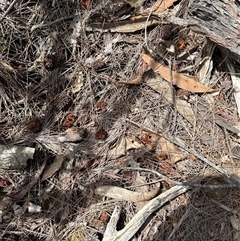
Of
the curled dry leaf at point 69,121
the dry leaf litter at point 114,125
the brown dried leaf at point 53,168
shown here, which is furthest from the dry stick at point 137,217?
the curled dry leaf at point 69,121

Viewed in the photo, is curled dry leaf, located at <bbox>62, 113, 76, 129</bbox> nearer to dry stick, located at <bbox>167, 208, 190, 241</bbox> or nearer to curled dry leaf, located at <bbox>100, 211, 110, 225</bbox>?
curled dry leaf, located at <bbox>100, 211, 110, 225</bbox>

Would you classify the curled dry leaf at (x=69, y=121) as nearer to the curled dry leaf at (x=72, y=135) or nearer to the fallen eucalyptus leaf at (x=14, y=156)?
the curled dry leaf at (x=72, y=135)

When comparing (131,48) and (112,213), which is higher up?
(131,48)

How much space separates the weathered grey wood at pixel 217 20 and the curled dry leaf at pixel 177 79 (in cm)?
31

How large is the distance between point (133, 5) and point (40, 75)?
0.78 m

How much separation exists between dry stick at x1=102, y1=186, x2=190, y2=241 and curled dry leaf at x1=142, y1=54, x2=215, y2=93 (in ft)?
2.15

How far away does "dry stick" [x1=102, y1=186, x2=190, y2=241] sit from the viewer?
93.6 inches

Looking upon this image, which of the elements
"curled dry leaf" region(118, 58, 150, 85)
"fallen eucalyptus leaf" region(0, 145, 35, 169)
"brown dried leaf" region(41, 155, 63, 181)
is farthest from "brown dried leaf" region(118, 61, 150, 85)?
"fallen eucalyptus leaf" region(0, 145, 35, 169)

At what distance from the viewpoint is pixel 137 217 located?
2.41 m

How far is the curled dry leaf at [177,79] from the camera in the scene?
2668mm

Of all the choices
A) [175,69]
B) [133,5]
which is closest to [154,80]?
[175,69]

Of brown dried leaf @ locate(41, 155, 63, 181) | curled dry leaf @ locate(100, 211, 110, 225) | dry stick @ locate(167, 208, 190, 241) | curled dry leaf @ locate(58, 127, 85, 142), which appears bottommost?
curled dry leaf @ locate(100, 211, 110, 225)

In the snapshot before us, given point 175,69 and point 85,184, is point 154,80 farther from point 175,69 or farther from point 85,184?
point 85,184

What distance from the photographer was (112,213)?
2451 millimetres
